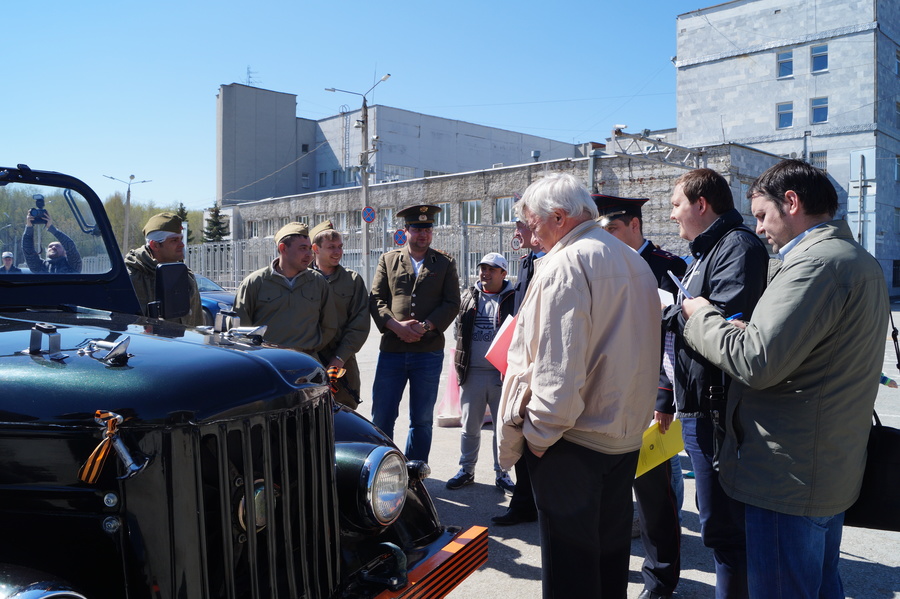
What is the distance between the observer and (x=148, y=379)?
2.00 meters

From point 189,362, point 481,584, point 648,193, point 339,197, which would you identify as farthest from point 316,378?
point 339,197

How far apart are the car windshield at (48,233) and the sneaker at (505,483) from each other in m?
3.09

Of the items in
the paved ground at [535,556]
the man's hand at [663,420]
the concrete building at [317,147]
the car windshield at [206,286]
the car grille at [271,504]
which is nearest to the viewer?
the car grille at [271,504]

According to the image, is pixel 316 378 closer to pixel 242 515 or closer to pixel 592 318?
pixel 242 515

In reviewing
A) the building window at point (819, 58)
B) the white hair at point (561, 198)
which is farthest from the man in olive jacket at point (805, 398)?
the building window at point (819, 58)

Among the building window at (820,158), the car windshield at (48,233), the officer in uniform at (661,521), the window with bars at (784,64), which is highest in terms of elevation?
the window with bars at (784,64)

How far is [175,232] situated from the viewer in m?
5.35

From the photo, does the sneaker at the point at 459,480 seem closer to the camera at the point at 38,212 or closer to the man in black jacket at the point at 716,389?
the man in black jacket at the point at 716,389

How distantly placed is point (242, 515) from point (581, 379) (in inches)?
48.9

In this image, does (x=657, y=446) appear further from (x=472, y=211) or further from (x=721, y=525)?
(x=472, y=211)

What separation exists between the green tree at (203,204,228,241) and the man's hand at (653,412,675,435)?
47.3 metres

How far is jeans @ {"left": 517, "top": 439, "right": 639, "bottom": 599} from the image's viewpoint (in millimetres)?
2727

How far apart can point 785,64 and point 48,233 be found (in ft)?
127

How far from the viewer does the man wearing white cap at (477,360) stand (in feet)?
17.9
